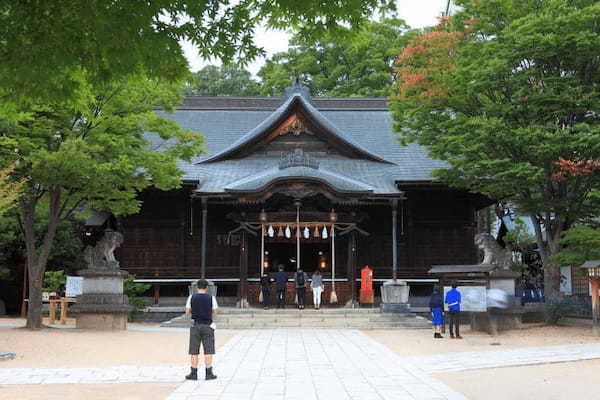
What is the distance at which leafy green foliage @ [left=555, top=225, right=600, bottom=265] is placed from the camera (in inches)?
628

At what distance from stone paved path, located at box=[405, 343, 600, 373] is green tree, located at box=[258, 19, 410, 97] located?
28.5 metres

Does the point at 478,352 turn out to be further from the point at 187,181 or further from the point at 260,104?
the point at 260,104

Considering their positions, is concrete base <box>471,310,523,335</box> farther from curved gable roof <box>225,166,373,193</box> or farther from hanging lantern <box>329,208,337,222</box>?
hanging lantern <box>329,208,337,222</box>

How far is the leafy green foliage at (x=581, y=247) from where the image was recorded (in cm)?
1595

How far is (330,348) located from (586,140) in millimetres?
8570

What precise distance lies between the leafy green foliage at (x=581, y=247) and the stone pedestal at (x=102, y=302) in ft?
39.2

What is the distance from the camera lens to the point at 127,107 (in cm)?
1709

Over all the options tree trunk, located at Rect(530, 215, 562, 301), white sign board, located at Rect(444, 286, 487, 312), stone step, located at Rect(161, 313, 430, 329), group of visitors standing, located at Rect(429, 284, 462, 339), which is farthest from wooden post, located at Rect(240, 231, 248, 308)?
tree trunk, located at Rect(530, 215, 562, 301)

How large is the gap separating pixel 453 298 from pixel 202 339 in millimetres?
8463

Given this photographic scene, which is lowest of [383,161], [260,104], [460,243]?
[460,243]

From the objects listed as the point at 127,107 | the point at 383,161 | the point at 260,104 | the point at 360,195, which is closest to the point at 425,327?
the point at 360,195

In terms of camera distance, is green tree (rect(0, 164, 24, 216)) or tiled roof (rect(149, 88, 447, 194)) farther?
tiled roof (rect(149, 88, 447, 194))

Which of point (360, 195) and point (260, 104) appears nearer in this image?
point (360, 195)

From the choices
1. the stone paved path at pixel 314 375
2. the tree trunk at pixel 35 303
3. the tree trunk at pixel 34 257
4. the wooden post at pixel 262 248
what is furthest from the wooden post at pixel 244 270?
the stone paved path at pixel 314 375
